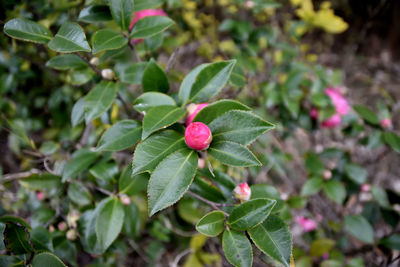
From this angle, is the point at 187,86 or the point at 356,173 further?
the point at 356,173

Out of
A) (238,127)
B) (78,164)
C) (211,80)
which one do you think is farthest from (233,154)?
(78,164)

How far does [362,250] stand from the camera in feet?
3.55

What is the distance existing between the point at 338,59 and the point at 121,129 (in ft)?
7.23

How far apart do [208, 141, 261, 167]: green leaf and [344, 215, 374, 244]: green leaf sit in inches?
31.4

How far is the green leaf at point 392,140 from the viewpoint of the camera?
0.86 meters

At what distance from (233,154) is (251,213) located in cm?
12

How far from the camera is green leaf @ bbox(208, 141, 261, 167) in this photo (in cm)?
44

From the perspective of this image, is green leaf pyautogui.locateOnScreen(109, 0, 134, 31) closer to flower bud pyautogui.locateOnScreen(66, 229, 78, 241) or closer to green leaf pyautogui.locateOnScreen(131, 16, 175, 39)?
green leaf pyautogui.locateOnScreen(131, 16, 175, 39)

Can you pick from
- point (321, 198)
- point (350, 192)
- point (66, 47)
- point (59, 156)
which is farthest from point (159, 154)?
point (321, 198)

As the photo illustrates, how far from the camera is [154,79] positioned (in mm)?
565

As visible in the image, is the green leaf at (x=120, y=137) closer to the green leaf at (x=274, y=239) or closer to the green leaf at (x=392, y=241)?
the green leaf at (x=274, y=239)

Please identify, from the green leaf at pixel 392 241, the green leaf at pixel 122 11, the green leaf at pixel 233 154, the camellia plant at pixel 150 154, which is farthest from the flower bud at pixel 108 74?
the green leaf at pixel 392 241

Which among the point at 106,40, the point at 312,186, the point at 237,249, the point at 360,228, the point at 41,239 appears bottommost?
the point at 360,228

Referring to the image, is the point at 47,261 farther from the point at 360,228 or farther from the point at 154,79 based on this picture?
the point at 360,228
